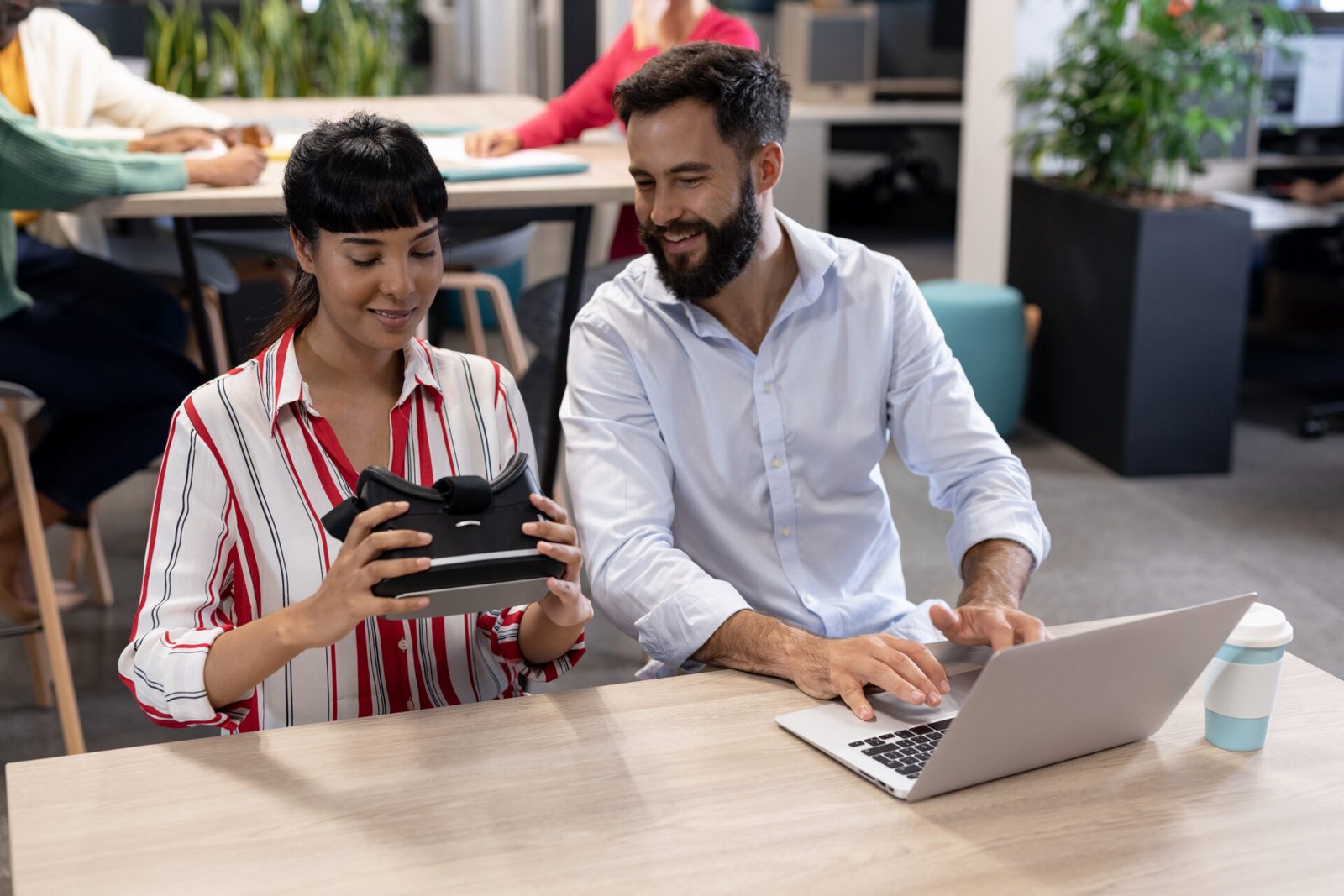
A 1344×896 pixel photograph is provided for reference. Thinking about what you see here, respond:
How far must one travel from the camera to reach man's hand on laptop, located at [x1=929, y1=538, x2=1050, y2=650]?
4.38 ft

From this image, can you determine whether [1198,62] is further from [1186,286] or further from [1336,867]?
[1336,867]

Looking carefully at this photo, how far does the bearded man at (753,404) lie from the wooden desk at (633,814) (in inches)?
14.6

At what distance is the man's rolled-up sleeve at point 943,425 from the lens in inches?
68.9

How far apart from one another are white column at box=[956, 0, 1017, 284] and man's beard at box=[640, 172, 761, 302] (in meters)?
3.03

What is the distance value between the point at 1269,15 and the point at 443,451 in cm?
337

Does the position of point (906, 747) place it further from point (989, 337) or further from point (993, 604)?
point (989, 337)

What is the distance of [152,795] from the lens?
1.12 meters

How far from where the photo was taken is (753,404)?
1.75 metres

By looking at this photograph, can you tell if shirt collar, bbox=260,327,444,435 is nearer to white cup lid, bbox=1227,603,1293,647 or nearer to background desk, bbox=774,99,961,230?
white cup lid, bbox=1227,603,1293,647

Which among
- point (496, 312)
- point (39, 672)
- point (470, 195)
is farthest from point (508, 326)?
point (39, 672)

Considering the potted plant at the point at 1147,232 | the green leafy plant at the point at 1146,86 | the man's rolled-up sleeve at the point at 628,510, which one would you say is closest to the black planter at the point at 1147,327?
the potted plant at the point at 1147,232

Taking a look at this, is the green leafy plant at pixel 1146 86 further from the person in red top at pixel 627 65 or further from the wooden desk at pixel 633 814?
the wooden desk at pixel 633 814

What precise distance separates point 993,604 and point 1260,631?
376mm

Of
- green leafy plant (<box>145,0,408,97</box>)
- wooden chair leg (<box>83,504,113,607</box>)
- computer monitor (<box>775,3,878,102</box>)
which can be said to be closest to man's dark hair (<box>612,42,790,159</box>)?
wooden chair leg (<box>83,504,113,607</box>)
